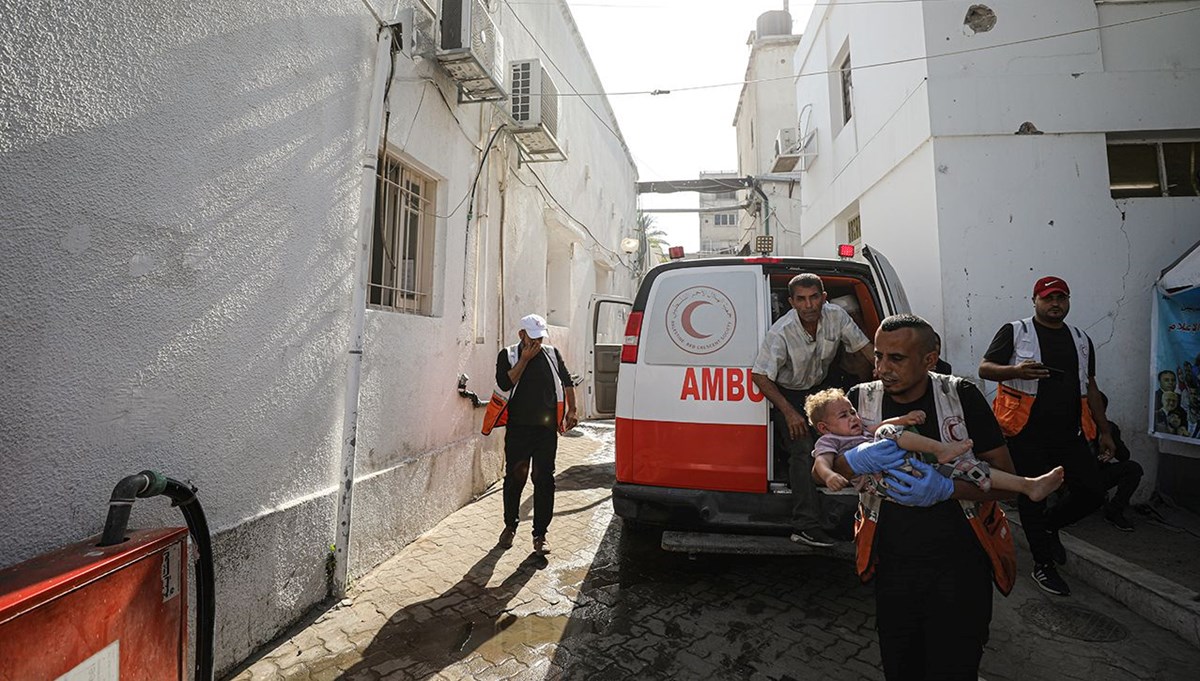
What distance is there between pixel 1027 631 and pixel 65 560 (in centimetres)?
434

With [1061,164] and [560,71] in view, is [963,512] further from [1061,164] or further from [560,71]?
[560,71]

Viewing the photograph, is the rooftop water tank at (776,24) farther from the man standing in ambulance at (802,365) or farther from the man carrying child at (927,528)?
the man carrying child at (927,528)

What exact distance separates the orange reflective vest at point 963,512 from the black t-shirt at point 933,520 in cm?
2

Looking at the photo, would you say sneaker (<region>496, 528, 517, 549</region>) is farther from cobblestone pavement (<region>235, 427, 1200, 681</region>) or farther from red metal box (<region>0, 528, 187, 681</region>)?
red metal box (<region>0, 528, 187, 681</region>)

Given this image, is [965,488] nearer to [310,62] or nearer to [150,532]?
[150,532]

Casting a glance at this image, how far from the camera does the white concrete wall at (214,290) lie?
1.89m

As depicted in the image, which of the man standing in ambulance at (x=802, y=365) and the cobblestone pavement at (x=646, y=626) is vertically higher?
the man standing in ambulance at (x=802, y=365)

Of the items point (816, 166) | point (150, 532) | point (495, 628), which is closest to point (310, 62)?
point (150, 532)

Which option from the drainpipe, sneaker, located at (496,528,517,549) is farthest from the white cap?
sneaker, located at (496,528,517,549)

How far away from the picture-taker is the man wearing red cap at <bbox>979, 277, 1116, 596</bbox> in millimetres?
3441

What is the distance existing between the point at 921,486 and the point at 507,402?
10.0ft

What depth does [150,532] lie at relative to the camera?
189 centimetres

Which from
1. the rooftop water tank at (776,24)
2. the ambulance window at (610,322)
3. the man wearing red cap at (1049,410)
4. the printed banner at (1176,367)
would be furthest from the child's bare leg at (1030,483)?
the rooftop water tank at (776,24)

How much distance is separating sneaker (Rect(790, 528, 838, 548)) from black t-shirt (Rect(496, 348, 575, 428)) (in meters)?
1.97
